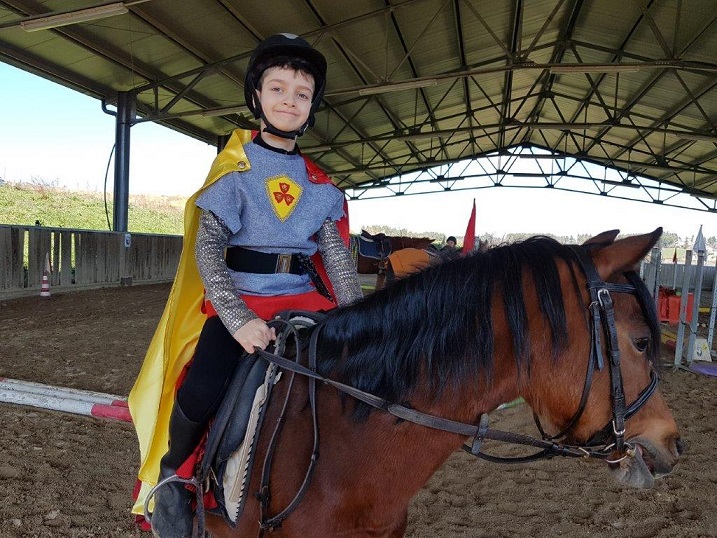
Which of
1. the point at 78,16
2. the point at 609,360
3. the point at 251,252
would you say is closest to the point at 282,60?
the point at 251,252

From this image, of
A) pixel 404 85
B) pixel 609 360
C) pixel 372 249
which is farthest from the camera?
pixel 372 249

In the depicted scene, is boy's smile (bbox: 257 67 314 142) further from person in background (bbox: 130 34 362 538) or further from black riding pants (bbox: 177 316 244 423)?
black riding pants (bbox: 177 316 244 423)

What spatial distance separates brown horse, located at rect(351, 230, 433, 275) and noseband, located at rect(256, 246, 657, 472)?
9.76m

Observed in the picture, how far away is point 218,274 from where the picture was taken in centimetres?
125

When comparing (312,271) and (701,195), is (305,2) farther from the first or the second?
(701,195)

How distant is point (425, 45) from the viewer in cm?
998

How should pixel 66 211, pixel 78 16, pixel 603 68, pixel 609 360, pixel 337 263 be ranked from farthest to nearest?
pixel 66 211, pixel 603 68, pixel 78 16, pixel 337 263, pixel 609 360

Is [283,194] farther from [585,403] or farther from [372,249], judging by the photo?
[372,249]

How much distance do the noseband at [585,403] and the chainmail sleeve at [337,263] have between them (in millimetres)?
468

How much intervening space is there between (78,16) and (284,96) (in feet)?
19.4

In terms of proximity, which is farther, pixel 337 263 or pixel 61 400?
pixel 61 400

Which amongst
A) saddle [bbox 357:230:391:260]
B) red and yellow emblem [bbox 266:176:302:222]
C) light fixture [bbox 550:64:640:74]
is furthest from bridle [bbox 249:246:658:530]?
saddle [bbox 357:230:391:260]

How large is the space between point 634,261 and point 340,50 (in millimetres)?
9337

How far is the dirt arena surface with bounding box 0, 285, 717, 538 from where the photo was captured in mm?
2320
